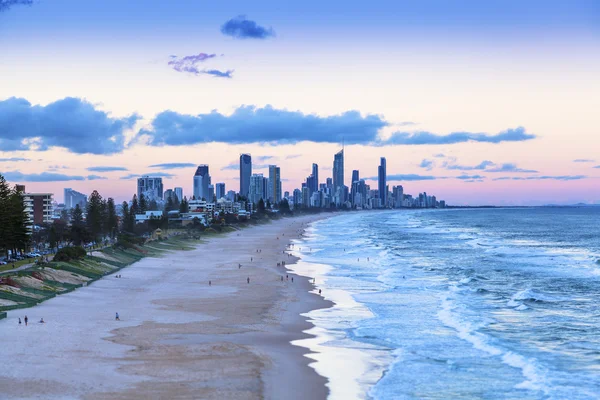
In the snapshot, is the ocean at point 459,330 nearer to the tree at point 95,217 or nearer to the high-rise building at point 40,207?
the tree at point 95,217

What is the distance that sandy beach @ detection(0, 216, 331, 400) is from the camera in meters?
26.1

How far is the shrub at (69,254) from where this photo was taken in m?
63.1

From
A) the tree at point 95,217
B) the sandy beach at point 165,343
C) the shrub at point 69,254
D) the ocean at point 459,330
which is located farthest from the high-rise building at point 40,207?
the sandy beach at point 165,343

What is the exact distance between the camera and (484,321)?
40906 mm

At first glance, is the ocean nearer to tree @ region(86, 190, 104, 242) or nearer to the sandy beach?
the sandy beach

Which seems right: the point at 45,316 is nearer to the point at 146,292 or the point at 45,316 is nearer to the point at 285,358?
the point at 146,292

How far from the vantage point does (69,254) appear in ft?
210

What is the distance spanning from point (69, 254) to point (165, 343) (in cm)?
3397

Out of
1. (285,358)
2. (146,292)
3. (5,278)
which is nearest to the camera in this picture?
(285,358)

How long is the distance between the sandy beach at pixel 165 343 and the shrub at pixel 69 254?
20.0ft

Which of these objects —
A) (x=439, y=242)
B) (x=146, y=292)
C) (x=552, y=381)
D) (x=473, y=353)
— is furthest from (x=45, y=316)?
(x=439, y=242)

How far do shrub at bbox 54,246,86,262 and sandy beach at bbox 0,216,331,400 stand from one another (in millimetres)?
6100

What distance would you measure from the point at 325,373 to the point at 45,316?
2072cm

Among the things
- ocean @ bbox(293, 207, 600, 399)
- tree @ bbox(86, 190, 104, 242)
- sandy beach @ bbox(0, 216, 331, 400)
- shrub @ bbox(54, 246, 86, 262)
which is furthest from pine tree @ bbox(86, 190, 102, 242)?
sandy beach @ bbox(0, 216, 331, 400)
